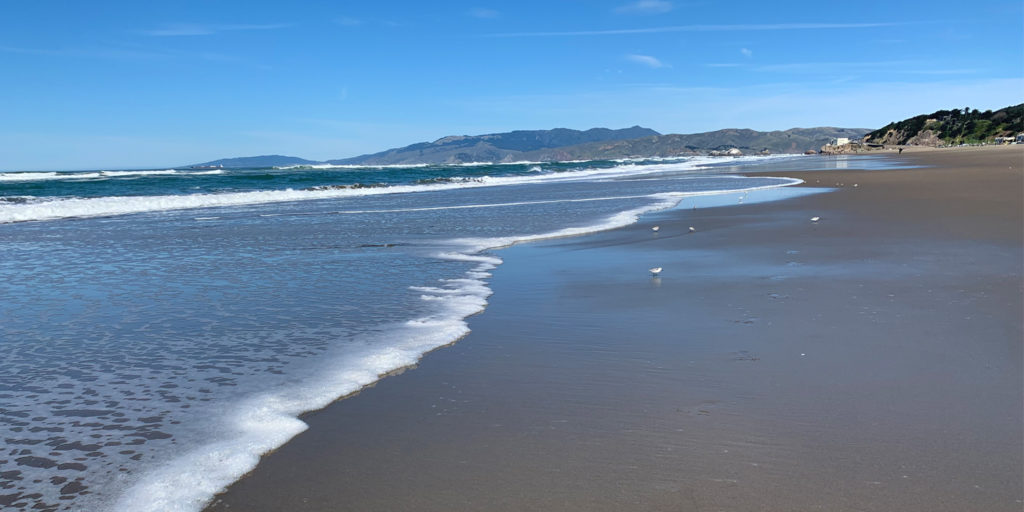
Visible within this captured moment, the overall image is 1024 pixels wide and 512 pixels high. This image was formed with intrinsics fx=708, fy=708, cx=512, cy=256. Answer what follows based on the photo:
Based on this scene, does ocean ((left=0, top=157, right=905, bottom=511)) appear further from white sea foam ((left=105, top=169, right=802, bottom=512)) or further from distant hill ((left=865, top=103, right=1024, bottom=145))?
distant hill ((left=865, top=103, right=1024, bottom=145))

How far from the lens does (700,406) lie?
133 inches

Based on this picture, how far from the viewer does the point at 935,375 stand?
369cm

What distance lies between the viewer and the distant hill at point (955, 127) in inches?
3322

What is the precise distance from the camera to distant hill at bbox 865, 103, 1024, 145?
84375 millimetres

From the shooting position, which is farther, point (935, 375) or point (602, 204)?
point (602, 204)

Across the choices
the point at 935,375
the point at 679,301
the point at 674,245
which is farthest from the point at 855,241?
the point at 935,375

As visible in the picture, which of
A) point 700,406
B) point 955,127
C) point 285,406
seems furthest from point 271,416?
point 955,127

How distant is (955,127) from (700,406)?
354 ft

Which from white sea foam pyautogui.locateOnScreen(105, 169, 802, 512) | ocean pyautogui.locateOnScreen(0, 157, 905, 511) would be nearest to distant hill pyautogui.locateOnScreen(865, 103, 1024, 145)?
ocean pyautogui.locateOnScreen(0, 157, 905, 511)

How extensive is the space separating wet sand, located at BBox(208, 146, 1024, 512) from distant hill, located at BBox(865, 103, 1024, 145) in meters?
92.7

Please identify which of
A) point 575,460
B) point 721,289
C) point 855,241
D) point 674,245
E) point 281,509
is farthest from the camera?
point 674,245

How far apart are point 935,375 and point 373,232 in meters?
Answer: 9.85

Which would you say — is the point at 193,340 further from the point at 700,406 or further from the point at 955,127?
the point at 955,127

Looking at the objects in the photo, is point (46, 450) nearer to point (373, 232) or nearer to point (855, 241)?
point (855, 241)
